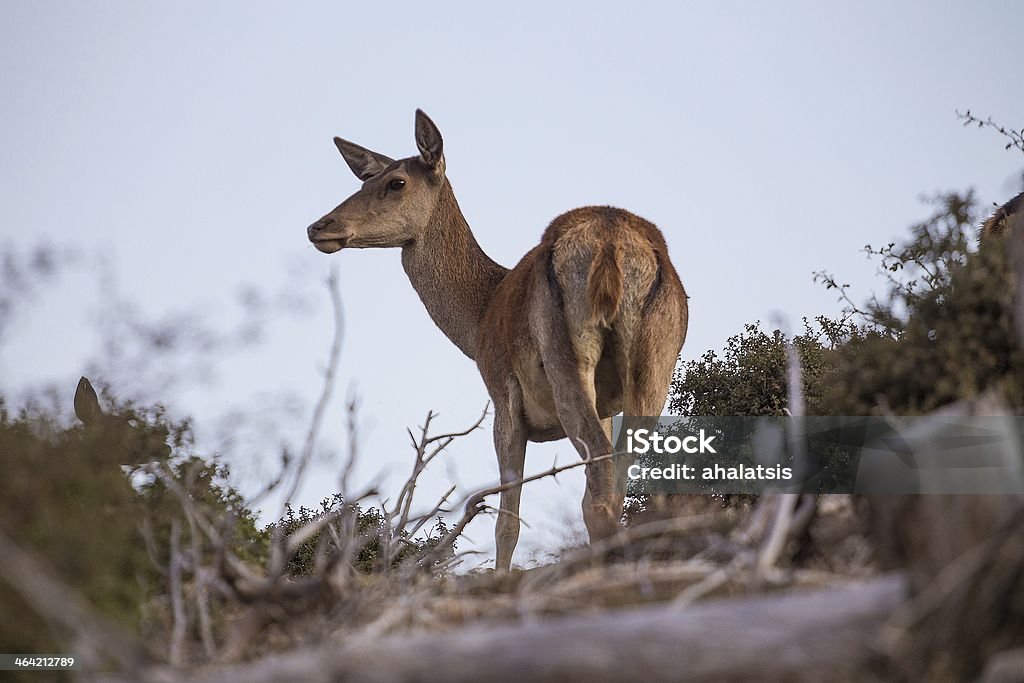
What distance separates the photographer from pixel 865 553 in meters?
4.34

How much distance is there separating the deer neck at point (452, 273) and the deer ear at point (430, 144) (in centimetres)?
25

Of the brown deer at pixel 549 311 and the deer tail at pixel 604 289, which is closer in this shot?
the deer tail at pixel 604 289

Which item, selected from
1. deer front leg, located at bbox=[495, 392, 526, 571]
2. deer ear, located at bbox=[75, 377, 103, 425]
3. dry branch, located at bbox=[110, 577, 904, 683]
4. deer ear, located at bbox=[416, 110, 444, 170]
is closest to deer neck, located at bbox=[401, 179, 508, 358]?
deer ear, located at bbox=[416, 110, 444, 170]

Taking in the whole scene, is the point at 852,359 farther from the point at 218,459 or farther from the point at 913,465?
the point at 218,459

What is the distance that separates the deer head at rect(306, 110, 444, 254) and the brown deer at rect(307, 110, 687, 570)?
11mm

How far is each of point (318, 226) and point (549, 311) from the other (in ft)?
10.5

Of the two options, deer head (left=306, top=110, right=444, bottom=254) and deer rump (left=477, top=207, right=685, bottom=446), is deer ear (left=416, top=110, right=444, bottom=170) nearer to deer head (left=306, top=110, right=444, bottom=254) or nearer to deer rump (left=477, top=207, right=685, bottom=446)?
deer head (left=306, top=110, right=444, bottom=254)

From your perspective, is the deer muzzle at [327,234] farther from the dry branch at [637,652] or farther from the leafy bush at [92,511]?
the dry branch at [637,652]

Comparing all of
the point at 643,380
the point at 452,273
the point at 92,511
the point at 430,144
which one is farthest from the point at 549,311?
the point at 92,511

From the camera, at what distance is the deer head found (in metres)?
10.4

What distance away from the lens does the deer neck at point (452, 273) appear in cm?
1045

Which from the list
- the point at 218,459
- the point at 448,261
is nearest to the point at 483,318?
the point at 448,261

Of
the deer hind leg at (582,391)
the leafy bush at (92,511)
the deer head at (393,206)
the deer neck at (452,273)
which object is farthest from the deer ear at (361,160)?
the leafy bush at (92,511)

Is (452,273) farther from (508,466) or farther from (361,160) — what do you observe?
(508,466)
